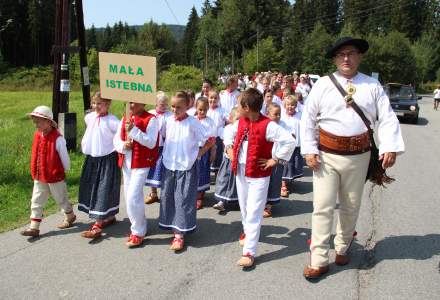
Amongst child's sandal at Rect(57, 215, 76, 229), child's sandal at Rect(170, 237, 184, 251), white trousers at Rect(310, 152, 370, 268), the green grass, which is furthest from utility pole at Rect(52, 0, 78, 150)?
white trousers at Rect(310, 152, 370, 268)

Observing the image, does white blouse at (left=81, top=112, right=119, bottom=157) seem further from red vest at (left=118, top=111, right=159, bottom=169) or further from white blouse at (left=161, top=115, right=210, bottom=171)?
white blouse at (left=161, top=115, right=210, bottom=171)

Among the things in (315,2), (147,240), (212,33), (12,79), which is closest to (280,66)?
(212,33)

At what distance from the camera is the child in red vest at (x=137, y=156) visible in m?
4.81

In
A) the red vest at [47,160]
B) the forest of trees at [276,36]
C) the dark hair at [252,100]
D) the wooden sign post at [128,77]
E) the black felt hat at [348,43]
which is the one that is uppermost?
the forest of trees at [276,36]

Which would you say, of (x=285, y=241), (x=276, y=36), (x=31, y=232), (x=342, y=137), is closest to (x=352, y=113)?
(x=342, y=137)

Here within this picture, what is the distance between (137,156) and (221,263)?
1.47 m

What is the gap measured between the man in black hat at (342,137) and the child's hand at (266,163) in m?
0.39

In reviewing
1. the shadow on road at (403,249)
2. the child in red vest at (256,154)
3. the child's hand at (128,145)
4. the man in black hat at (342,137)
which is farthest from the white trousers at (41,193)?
the shadow on road at (403,249)

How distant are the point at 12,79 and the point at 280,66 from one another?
111 ft

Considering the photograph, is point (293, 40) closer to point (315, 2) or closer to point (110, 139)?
point (315, 2)

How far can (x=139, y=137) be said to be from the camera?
4.67m

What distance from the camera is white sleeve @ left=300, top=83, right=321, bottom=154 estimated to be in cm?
414

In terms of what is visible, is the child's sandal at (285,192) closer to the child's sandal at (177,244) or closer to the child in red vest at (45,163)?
the child's sandal at (177,244)

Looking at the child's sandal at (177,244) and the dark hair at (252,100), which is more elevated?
the dark hair at (252,100)
